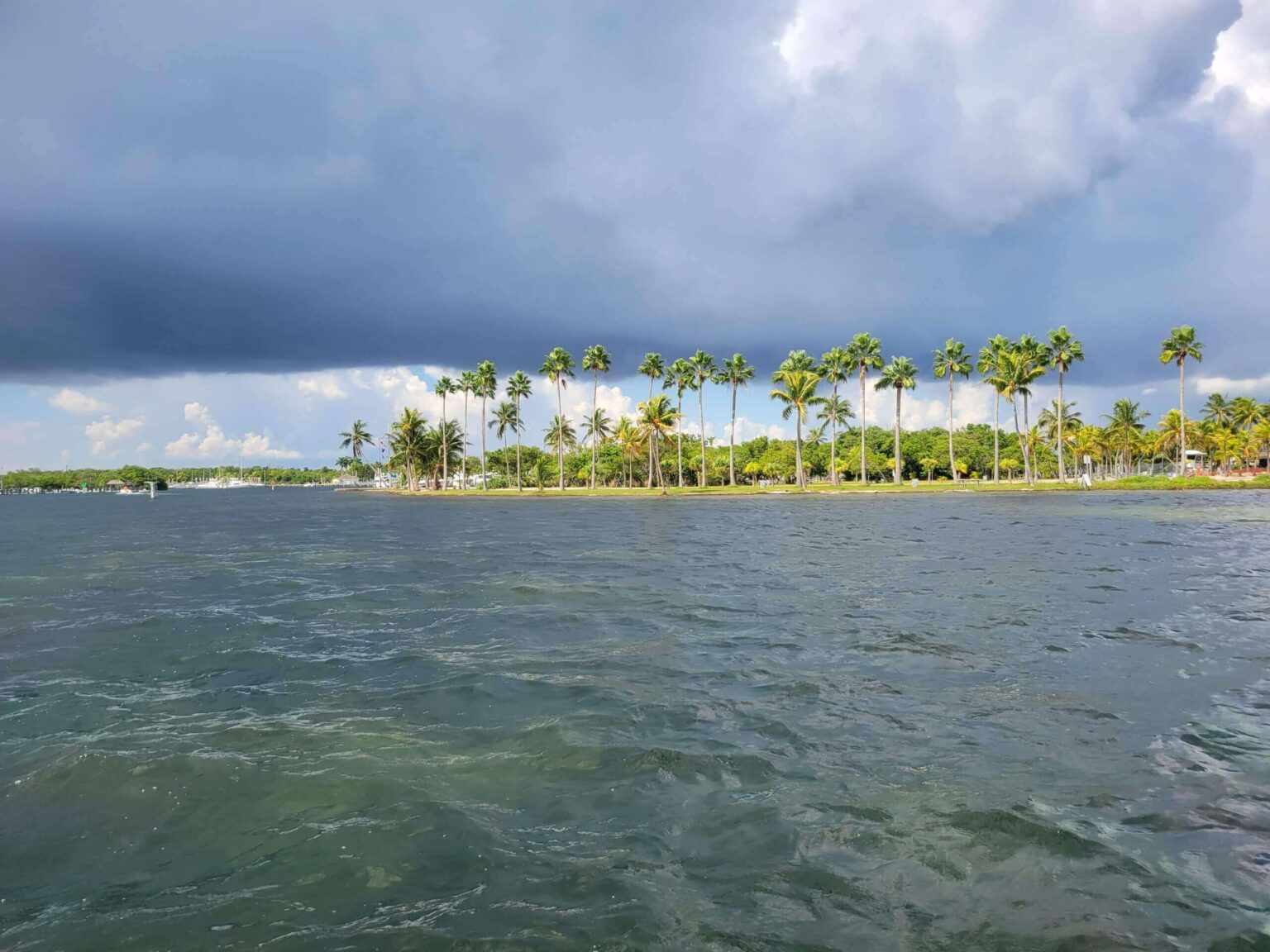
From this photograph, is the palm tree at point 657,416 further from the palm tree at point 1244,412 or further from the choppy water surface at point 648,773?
the palm tree at point 1244,412

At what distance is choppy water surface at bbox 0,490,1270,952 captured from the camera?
543cm

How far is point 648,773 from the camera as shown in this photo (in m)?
8.14

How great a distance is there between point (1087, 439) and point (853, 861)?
185671 millimetres

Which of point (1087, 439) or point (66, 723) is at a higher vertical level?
point (1087, 439)

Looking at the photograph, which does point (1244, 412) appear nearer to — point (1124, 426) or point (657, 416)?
point (1124, 426)

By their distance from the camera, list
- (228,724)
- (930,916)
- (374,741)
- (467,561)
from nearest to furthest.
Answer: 1. (930,916)
2. (374,741)
3. (228,724)
4. (467,561)

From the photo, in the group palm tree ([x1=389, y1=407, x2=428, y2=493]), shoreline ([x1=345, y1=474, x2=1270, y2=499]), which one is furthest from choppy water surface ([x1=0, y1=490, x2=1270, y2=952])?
palm tree ([x1=389, y1=407, x2=428, y2=493])

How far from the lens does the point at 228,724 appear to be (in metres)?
10.2

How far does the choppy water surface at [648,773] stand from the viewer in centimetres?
543

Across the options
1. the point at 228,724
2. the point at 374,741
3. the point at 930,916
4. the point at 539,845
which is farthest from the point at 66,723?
the point at 930,916

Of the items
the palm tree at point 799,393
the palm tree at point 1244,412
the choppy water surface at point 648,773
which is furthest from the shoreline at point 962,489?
the choppy water surface at point 648,773

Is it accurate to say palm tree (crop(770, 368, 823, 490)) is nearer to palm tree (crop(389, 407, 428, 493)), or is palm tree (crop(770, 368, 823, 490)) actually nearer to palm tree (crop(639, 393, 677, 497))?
palm tree (crop(639, 393, 677, 497))

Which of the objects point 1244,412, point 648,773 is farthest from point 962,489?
point 648,773

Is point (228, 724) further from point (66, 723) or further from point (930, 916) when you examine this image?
point (930, 916)
